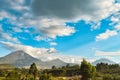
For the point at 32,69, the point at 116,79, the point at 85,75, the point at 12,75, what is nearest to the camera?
the point at 85,75

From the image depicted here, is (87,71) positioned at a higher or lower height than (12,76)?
lower

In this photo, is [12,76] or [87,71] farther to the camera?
[12,76]

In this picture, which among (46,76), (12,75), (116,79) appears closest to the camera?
(46,76)

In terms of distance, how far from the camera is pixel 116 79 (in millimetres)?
182125

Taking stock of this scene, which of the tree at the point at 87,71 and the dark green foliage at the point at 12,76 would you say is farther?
the dark green foliage at the point at 12,76

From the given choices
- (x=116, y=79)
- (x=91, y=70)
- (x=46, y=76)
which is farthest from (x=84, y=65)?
(x=116, y=79)

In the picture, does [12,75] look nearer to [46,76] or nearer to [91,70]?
[46,76]

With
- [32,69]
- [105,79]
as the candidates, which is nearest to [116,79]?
[105,79]

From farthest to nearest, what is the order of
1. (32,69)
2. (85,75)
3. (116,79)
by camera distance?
(116,79) < (32,69) < (85,75)

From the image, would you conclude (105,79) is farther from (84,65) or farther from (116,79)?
(84,65)

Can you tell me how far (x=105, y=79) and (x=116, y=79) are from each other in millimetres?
8781

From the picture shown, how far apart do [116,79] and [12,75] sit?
81.8 meters

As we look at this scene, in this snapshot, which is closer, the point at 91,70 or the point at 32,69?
the point at 91,70

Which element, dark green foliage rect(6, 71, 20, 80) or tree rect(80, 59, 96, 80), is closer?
tree rect(80, 59, 96, 80)
